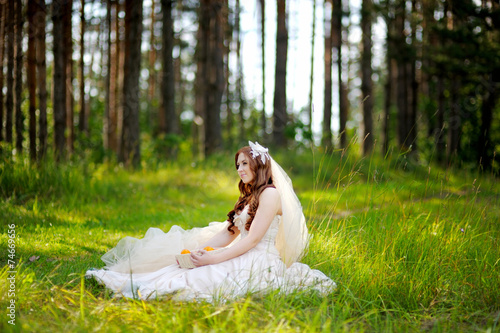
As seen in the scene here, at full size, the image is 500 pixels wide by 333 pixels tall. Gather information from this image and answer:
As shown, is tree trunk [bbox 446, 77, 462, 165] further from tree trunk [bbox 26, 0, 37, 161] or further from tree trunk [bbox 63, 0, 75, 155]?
tree trunk [bbox 63, 0, 75, 155]

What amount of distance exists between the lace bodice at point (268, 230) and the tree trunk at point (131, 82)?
19.7ft

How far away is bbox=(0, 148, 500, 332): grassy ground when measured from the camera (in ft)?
8.82

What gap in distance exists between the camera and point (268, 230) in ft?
11.4

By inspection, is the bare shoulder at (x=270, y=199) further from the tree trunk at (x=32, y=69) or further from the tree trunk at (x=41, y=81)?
the tree trunk at (x=32, y=69)

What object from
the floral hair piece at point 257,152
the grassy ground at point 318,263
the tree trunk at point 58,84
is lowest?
the grassy ground at point 318,263

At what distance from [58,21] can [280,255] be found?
6.16 m

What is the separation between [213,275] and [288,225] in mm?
734

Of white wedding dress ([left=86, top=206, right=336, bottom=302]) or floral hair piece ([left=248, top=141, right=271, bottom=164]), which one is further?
floral hair piece ([left=248, top=141, right=271, bottom=164])

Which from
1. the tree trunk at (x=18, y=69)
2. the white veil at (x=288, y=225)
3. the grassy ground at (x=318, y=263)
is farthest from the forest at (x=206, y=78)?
the white veil at (x=288, y=225)

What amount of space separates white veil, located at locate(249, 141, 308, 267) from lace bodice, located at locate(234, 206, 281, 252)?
52 millimetres

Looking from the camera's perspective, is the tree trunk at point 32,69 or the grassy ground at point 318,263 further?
the tree trunk at point 32,69

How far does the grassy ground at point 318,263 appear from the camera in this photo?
2.69m

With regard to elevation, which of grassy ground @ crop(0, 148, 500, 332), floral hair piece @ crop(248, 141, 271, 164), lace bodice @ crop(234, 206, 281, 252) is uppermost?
floral hair piece @ crop(248, 141, 271, 164)

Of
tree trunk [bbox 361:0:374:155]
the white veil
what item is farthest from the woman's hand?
tree trunk [bbox 361:0:374:155]
